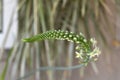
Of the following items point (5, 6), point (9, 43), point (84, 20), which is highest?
point (5, 6)

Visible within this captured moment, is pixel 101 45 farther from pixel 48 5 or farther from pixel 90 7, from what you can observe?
pixel 48 5

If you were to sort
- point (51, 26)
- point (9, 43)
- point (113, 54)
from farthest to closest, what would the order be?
point (113, 54) → point (9, 43) → point (51, 26)

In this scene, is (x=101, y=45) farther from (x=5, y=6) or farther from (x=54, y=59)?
(x=5, y=6)

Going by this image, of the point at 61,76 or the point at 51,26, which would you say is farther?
the point at 61,76

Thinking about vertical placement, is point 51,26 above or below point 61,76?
above

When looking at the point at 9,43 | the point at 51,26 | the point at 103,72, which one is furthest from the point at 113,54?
the point at 9,43

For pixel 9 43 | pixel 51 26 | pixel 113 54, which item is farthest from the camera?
pixel 113 54

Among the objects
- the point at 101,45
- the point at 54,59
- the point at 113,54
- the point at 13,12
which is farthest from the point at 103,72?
the point at 13,12
